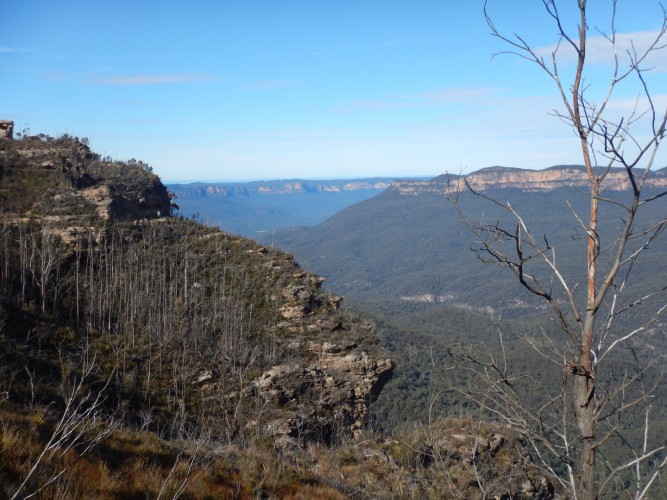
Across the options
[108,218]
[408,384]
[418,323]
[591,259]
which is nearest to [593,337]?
[591,259]

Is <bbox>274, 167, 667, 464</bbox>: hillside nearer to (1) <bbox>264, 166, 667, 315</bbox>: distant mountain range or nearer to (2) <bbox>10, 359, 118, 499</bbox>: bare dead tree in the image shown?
(1) <bbox>264, 166, 667, 315</bbox>: distant mountain range

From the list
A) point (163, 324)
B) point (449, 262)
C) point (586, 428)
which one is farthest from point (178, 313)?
point (449, 262)

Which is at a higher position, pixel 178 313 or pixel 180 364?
pixel 178 313

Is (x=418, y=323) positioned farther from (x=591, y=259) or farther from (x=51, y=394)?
(x=591, y=259)

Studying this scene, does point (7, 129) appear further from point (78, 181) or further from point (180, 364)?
point (180, 364)

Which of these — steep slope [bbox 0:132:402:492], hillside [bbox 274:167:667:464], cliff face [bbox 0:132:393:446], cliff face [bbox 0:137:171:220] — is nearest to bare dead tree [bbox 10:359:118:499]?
steep slope [bbox 0:132:402:492]

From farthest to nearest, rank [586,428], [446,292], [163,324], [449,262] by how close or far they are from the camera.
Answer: [449,262] → [446,292] → [163,324] → [586,428]

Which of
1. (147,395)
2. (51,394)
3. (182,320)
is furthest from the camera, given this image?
(182,320)

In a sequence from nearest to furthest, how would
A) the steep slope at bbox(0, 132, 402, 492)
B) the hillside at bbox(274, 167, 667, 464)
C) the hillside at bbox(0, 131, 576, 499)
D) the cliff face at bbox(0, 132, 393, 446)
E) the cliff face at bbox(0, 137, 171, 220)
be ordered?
the hillside at bbox(0, 131, 576, 499), the steep slope at bbox(0, 132, 402, 492), the cliff face at bbox(0, 132, 393, 446), the cliff face at bbox(0, 137, 171, 220), the hillside at bbox(274, 167, 667, 464)

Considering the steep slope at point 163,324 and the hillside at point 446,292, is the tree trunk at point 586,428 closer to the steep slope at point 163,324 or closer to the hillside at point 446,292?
the hillside at point 446,292

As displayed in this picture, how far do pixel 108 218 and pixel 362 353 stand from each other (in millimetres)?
14401

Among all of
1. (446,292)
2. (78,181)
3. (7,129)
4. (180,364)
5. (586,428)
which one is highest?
(7,129)

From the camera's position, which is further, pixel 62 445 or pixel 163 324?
pixel 163 324

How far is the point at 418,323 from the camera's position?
85.6m
